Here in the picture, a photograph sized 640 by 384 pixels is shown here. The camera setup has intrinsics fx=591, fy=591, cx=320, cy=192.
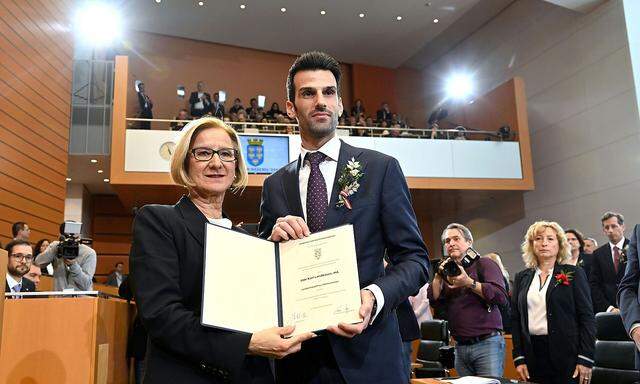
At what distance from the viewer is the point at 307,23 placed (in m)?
12.8

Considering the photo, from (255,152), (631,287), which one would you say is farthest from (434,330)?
(255,152)

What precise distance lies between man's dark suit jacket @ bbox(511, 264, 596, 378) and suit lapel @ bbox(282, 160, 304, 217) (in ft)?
7.13

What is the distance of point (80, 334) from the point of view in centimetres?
262

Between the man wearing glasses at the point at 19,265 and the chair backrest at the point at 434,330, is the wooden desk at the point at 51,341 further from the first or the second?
the chair backrest at the point at 434,330

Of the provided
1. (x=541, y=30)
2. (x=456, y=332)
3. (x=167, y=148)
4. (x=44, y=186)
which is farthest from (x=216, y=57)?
(x=456, y=332)

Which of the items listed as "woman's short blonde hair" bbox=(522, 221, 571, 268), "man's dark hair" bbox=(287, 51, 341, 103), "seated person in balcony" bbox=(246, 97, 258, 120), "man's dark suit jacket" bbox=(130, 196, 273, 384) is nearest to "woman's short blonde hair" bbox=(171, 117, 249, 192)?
"man's dark suit jacket" bbox=(130, 196, 273, 384)

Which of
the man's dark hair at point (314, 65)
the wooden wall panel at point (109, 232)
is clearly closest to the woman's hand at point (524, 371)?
the man's dark hair at point (314, 65)

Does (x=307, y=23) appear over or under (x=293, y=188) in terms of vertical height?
over

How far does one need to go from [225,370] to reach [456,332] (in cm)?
242

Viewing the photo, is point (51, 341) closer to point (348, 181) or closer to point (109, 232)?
point (348, 181)

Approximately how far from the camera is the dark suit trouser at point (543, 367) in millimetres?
3229

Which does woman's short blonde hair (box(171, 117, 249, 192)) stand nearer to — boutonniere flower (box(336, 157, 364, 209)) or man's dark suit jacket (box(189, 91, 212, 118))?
boutonniere flower (box(336, 157, 364, 209))

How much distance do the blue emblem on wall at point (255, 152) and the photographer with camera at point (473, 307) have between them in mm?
7038

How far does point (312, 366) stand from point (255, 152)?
9.05m
